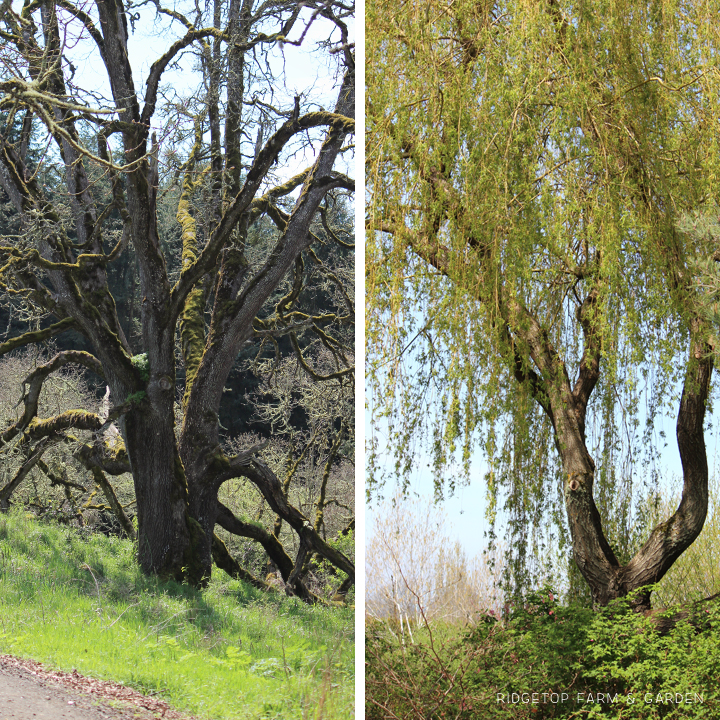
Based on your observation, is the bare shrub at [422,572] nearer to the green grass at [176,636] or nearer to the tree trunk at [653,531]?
the green grass at [176,636]

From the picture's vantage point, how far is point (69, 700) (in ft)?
10.1

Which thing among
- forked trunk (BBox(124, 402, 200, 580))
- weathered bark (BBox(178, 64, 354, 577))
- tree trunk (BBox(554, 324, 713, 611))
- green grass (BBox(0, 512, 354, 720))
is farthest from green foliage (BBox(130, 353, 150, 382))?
tree trunk (BBox(554, 324, 713, 611))

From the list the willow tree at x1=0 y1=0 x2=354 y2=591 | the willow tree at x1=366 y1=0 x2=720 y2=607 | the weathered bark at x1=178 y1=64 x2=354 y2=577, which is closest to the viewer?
the willow tree at x1=366 y1=0 x2=720 y2=607

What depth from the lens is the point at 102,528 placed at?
828cm

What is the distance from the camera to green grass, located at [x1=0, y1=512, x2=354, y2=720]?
3.24 meters

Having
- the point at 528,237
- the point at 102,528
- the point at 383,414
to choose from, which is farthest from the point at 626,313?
the point at 102,528

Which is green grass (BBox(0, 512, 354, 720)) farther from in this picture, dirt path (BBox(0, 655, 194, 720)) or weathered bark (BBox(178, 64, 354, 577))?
weathered bark (BBox(178, 64, 354, 577))

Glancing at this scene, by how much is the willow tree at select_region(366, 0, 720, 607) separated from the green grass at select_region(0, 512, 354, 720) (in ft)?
3.57

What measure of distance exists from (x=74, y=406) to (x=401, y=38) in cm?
606

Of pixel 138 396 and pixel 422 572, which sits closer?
pixel 422 572

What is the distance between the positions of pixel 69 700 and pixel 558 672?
2.06m

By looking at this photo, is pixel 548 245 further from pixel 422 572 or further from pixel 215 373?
pixel 215 373

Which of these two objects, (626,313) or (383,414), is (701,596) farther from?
(383,414)

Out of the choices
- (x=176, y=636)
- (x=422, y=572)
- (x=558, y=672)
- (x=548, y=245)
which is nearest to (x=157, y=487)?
(x=176, y=636)
